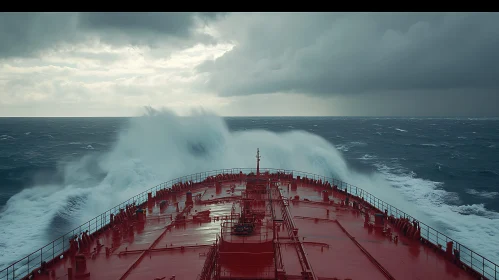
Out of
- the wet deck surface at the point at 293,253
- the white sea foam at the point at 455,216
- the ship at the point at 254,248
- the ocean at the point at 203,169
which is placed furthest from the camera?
the ocean at the point at 203,169

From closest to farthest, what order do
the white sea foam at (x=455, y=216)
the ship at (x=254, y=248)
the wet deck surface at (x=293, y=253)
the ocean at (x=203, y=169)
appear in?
the ship at (x=254, y=248)
the wet deck surface at (x=293, y=253)
the white sea foam at (x=455, y=216)
the ocean at (x=203, y=169)

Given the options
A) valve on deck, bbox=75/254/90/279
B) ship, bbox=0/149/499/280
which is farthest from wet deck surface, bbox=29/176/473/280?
valve on deck, bbox=75/254/90/279

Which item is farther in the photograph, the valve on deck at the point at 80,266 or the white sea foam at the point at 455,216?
the white sea foam at the point at 455,216

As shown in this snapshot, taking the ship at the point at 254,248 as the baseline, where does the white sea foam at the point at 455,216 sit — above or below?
below

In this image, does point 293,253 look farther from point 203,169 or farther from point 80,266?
point 203,169

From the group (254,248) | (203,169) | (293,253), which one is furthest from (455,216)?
(203,169)

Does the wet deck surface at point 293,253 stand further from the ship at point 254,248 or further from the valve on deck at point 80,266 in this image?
the valve on deck at point 80,266

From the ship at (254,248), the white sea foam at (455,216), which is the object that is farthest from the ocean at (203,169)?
the ship at (254,248)
